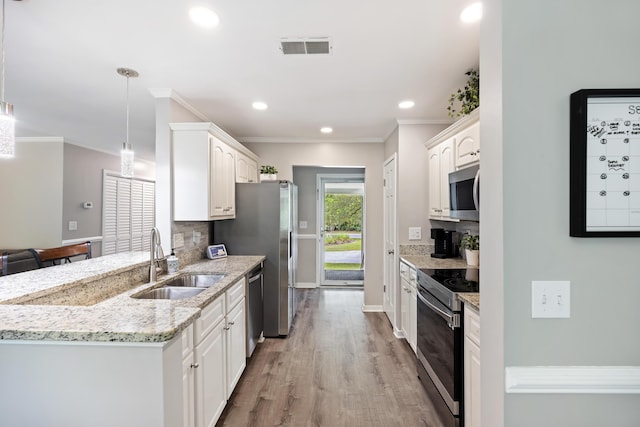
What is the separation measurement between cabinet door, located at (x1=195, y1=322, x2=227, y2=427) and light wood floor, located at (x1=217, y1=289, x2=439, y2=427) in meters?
0.23

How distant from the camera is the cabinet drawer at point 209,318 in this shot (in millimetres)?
1747

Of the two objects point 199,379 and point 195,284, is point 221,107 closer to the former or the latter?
point 195,284

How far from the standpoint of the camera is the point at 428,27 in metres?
1.80

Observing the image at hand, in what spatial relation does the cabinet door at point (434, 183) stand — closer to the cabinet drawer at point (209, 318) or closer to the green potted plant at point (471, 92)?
the green potted plant at point (471, 92)

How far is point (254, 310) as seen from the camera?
10.3 feet

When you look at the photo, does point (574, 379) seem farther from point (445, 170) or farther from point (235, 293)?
point (445, 170)

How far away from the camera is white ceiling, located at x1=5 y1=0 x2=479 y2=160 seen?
5.49ft

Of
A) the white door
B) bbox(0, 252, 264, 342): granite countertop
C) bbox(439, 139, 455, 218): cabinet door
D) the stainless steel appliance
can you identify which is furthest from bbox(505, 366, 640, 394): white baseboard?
the white door

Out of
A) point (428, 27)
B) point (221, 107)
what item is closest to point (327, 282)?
point (221, 107)

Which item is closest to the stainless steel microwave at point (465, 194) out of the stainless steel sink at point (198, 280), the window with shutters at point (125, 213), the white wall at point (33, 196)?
the stainless steel sink at point (198, 280)

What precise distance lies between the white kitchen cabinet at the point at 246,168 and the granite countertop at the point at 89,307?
1.54 m

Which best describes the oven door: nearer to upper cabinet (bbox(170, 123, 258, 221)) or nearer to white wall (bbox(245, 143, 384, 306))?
white wall (bbox(245, 143, 384, 306))

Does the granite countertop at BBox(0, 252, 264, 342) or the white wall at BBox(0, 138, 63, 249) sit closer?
the granite countertop at BBox(0, 252, 264, 342)

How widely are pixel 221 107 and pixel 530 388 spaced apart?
10.5 feet
